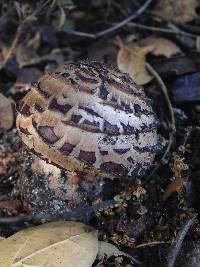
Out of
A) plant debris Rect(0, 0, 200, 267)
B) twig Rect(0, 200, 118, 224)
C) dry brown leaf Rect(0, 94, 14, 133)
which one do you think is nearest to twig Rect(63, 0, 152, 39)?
plant debris Rect(0, 0, 200, 267)

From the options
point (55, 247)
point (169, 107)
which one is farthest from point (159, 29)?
point (55, 247)

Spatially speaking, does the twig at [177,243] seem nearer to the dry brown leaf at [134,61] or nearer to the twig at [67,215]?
the twig at [67,215]

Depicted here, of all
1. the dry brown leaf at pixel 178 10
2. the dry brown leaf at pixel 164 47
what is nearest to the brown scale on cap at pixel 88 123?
the dry brown leaf at pixel 164 47

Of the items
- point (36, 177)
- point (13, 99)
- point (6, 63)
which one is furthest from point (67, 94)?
point (6, 63)

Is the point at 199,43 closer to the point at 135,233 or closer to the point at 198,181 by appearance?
the point at 198,181

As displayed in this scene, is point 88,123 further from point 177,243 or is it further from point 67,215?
point 177,243

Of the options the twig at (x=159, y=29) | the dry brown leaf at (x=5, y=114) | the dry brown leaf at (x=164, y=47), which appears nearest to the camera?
the dry brown leaf at (x=5, y=114)
